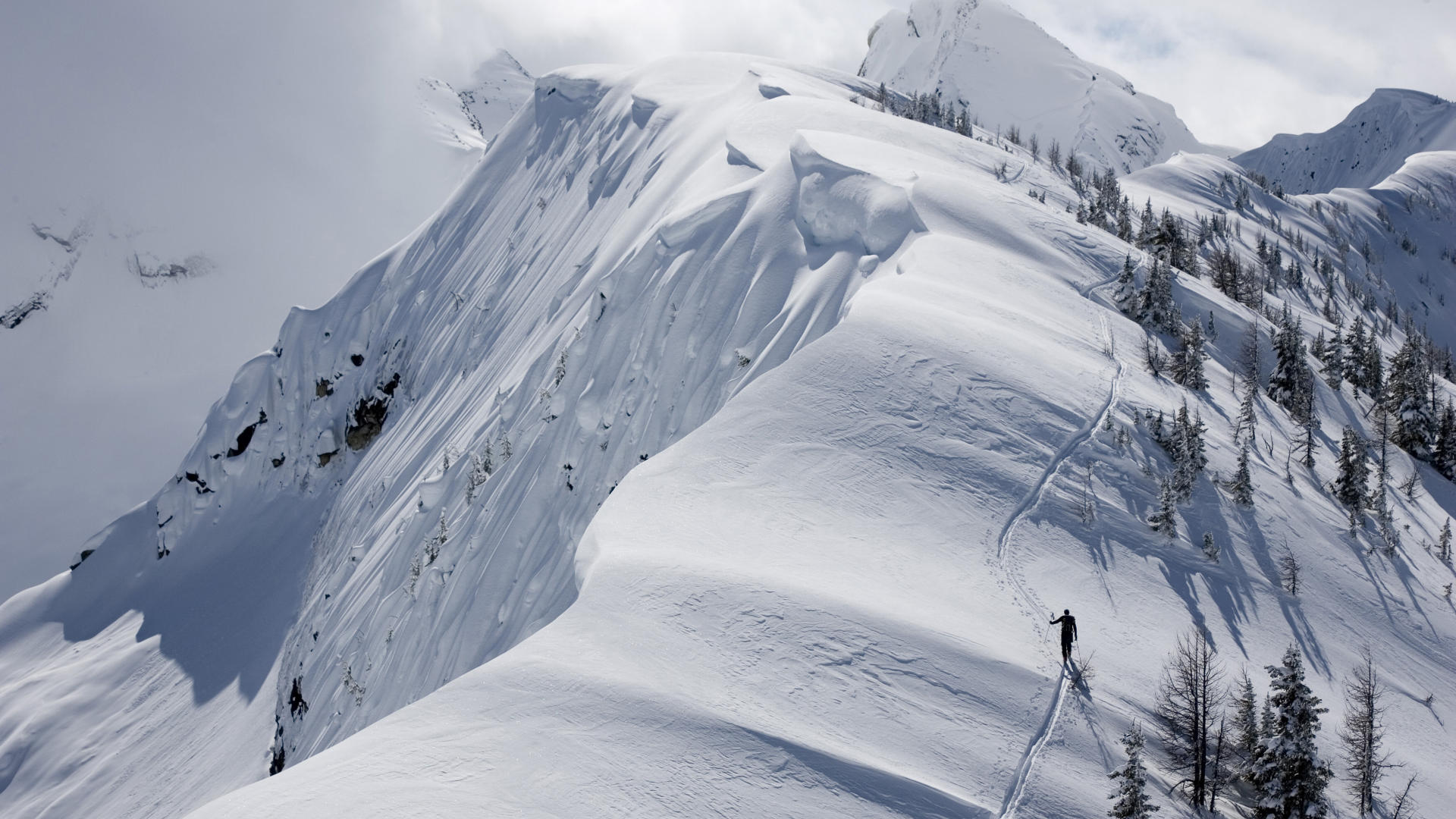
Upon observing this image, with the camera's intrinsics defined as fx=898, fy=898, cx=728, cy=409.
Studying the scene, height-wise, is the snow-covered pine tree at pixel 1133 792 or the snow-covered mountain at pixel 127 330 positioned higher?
the snow-covered pine tree at pixel 1133 792

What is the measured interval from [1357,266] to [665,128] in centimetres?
→ 7430

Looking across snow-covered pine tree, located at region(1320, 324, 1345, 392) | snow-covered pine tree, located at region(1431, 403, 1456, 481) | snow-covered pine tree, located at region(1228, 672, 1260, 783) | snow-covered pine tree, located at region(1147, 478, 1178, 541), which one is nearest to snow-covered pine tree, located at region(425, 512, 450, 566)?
snow-covered pine tree, located at region(1147, 478, 1178, 541)

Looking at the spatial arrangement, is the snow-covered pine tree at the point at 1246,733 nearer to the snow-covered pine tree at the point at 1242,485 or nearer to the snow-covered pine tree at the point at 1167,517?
the snow-covered pine tree at the point at 1167,517

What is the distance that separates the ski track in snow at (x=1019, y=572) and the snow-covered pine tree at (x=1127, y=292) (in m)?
2.15

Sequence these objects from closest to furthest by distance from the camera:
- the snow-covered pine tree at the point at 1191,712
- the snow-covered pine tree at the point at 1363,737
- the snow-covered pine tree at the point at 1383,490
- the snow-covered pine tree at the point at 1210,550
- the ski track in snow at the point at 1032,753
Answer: the ski track in snow at the point at 1032,753 → the snow-covered pine tree at the point at 1191,712 → the snow-covered pine tree at the point at 1363,737 → the snow-covered pine tree at the point at 1210,550 → the snow-covered pine tree at the point at 1383,490

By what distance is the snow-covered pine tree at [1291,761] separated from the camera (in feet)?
38.4

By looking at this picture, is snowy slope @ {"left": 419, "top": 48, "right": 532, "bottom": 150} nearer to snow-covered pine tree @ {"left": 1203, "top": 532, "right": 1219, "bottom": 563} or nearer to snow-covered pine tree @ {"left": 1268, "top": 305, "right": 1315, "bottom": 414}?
snow-covered pine tree @ {"left": 1268, "top": 305, "right": 1315, "bottom": 414}

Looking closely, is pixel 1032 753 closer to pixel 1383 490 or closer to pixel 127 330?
pixel 1383 490

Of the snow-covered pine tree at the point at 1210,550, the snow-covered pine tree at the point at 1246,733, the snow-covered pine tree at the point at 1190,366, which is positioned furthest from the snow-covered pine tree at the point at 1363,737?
the snow-covered pine tree at the point at 1190,366

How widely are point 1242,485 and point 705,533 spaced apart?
12453 millimetres

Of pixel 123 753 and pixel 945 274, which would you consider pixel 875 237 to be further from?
pixel 123 753

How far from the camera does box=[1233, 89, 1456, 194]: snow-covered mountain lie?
171m

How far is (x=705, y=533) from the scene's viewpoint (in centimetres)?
1652

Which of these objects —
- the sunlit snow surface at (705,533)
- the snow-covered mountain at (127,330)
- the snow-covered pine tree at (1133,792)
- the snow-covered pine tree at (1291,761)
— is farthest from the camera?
the snow-covered mountain at (127,330)
